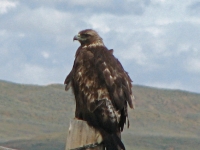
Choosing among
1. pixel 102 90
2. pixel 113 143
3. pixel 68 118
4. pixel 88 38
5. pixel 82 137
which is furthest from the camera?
pixel 68 118

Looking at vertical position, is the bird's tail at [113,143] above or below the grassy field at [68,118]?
below

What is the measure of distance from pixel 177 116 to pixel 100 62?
66.8 meters

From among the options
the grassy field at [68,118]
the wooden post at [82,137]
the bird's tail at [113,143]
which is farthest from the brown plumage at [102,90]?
the grassy field at [68,118]

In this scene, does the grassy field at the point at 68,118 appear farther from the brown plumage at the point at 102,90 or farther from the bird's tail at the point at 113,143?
the bird's tail at the point at 113,143

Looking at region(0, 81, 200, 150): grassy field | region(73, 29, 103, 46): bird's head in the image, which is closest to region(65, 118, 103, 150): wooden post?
region(73, 29, 103, 46): bird's head

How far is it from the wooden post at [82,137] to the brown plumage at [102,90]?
0.71 ft

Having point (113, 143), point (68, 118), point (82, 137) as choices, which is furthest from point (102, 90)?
point (68, 118)

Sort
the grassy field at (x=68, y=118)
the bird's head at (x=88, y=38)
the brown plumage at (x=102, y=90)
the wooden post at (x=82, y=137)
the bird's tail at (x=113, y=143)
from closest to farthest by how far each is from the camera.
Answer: the wooden post at (x=82, y=137), the bird's tail at (x=113, y=143), the brown plumage at (x=102, y=90), the bird's head at (x=88, y=38), the grassy field at (x=68, y=118)

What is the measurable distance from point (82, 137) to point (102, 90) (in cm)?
174

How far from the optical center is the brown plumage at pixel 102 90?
35.9 ft

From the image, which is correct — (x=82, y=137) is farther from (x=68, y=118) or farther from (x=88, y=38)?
(x=68, y=118)

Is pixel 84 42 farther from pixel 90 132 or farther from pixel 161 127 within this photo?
pixel 161 127

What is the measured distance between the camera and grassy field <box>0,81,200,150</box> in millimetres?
56616

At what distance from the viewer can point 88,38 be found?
1437 cm
